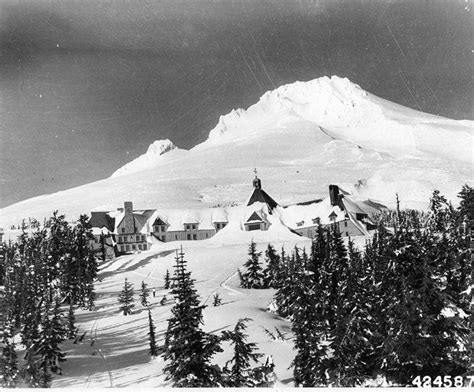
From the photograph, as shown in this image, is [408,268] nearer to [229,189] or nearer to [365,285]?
[365,285]

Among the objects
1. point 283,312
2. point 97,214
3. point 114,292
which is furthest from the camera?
point 97,214

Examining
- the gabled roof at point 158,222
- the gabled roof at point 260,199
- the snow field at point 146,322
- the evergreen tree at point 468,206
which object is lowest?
the snow field at point 146,322

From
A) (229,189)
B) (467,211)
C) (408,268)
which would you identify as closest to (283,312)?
(408,268)

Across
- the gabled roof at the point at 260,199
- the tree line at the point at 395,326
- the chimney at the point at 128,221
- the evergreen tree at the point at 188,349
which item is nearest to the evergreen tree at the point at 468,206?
the tree line at the point at 395,326

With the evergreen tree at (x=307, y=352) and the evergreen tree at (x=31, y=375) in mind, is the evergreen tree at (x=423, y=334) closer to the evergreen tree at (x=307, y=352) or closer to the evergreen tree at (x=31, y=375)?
the evergreen tree at (x=307, y=352)

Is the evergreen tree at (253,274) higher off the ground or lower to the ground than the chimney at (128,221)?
lower

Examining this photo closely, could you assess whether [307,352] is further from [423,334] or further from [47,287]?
[47,287]

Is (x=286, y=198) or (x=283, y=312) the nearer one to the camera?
(x=283, y=312)
